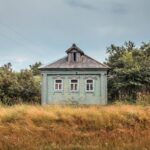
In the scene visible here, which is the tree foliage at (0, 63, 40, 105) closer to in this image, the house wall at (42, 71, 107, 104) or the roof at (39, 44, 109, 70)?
the house wall at (42, 71, 107, 104)

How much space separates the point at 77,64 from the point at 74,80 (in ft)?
4.89

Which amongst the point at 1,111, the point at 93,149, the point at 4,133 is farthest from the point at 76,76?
the point at 93,149

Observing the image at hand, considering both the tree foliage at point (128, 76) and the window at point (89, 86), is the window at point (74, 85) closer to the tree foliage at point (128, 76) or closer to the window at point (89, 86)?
the window at point (89, 86)

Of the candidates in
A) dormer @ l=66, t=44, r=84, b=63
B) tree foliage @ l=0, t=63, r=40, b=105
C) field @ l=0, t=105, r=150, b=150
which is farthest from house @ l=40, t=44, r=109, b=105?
field @ l=0, t=105, r=150, b=150

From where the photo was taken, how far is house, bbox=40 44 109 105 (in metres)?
35.1

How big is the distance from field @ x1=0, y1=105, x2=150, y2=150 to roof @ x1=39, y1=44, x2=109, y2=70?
70.2 feet

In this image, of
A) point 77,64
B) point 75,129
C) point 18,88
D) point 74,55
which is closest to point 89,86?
point 77,64

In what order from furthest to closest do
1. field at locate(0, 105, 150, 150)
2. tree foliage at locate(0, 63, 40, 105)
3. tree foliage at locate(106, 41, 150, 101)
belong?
tree foliage at locate(0, 63, 40, 105) < tree foliage at locate(106, 41, 150, 101) < field at locate(0, 105, 150, 150)

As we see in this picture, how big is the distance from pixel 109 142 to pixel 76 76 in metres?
26.3

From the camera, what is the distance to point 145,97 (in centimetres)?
1764

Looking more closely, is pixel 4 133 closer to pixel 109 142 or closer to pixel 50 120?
pixel 50 120

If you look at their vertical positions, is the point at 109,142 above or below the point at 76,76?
below

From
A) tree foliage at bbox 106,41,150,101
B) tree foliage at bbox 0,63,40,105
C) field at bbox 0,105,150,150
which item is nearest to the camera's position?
field at bbox 0,105,150,150

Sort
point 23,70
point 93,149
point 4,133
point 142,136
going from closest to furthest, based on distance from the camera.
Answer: point 93,149, point 142,136, point 4,133, point 23,70
